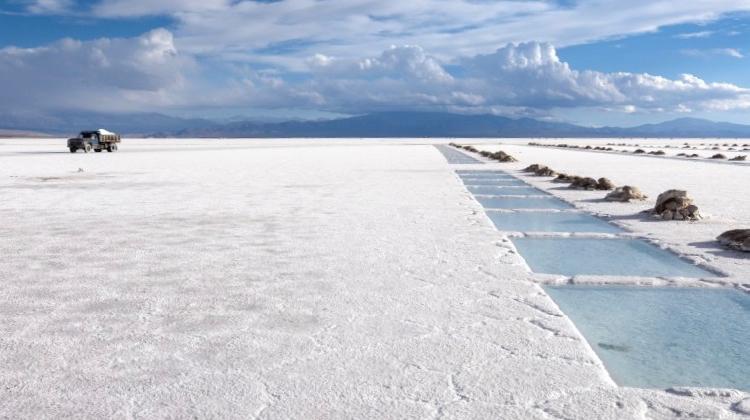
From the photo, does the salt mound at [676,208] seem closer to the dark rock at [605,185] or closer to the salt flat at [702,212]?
the salt flat at [702,212]

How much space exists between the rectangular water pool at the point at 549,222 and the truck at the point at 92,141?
37.9 m

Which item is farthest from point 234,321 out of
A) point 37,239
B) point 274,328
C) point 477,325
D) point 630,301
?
point 37,239

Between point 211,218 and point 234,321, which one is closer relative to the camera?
point 234,321

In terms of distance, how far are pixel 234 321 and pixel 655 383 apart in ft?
8.77

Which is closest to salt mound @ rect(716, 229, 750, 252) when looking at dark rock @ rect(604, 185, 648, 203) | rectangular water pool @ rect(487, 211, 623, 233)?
rectangular water pool @ rect(487, 211, 623, 233)

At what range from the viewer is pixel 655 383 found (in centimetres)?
338

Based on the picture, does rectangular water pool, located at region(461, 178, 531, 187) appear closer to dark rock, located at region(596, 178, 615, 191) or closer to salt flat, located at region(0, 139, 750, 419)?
dark rock, located at region(596, 178, 615, 191)

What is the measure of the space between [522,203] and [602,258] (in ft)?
19.7

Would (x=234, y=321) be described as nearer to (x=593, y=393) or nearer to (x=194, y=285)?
(x=194, y=285)

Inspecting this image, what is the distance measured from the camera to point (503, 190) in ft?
53.2

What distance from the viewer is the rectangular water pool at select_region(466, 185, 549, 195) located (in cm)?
1533

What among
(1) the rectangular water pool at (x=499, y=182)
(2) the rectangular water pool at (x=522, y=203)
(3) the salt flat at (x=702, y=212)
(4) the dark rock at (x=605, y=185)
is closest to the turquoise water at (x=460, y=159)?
(1) the rectangular water pool at (x=499, y=182)

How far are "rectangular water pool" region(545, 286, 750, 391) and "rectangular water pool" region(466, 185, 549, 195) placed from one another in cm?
994

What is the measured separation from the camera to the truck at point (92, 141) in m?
42.1
